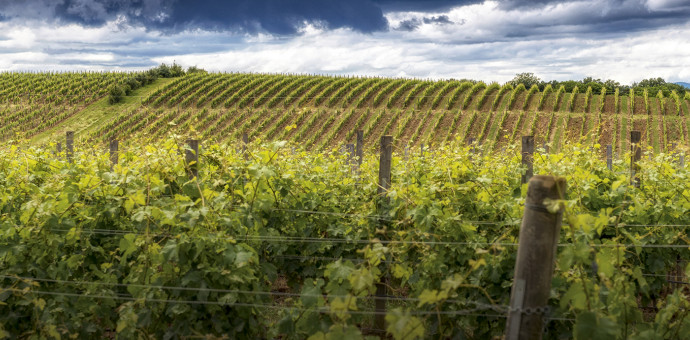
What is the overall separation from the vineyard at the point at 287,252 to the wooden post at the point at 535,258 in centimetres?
21

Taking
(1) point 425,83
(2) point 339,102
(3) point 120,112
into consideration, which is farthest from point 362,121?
(3) point 120,112

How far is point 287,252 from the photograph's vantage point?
16.0 ft

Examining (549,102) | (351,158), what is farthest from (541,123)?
(351,158)

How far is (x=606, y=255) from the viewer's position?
2.89 metres

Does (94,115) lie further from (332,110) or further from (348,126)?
(348,126)

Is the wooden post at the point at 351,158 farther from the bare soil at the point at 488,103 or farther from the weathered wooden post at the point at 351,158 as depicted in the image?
the bare soil at the point at 488,103

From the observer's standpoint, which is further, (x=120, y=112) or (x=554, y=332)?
(x=120, y=112)

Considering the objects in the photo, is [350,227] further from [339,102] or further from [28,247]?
[339,102]

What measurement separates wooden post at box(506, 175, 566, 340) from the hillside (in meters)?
25.1

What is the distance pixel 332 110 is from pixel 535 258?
3458 cm

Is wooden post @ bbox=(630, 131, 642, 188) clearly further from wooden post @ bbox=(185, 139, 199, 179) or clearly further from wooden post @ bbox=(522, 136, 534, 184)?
wooden post @ bbox=(185, 139, 199, 179)

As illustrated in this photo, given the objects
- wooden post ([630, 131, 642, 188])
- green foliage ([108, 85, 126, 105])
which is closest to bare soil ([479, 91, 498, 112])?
green foliage ([108, 85, 126, 105])

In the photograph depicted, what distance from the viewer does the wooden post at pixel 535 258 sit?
6.91 ft

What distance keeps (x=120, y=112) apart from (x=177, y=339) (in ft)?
130
